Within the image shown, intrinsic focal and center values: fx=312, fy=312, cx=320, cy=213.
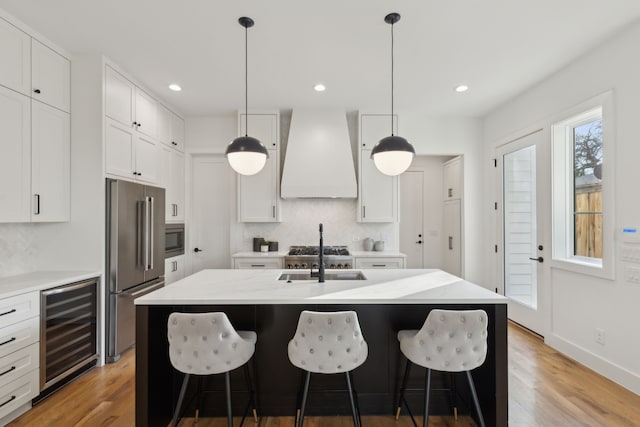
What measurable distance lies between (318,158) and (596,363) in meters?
3.56

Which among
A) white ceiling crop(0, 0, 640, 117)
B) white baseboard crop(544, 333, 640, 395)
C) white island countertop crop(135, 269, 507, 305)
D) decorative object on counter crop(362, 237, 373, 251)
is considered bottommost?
white baseboard crop(544, 333, 640, 395)

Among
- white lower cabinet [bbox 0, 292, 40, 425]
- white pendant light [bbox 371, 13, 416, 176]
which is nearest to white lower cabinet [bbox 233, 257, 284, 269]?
white lower cabinet [bbox 0, 292, 40, 425]

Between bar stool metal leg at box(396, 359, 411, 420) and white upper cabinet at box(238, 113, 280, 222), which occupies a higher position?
white upper cabinet at box(238, 113, 280, 222)

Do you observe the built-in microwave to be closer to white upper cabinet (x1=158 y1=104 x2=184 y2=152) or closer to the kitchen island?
white upper cabinet (x1=158 y1=104 x2=184 y2=152)

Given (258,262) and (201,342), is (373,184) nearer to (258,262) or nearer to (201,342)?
(258,262)

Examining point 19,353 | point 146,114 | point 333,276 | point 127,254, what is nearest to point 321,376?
point 333,276

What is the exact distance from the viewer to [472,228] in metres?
4.57

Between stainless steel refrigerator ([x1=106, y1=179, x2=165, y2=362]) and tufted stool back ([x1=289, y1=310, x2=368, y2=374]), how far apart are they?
215 centimetres

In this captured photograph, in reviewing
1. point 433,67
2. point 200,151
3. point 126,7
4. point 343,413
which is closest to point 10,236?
point 126,7

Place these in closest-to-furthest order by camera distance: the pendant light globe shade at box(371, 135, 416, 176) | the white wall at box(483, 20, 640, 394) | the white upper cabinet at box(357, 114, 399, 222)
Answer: the pendant light globe shade at box(371, 135, 416, 176)
the white wall at box(483, 20, 640, 394)
the white upper cabinet at box(357, 114, 399, 222)

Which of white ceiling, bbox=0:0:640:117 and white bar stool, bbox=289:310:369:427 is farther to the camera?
white ceiling, bbox=0:0:640:117

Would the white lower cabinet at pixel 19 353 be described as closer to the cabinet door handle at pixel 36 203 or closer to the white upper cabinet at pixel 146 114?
the cabinet door handle at pixel 36 203

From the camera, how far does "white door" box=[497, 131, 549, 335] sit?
11.4 ft

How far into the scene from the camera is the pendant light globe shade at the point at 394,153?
2201mm
